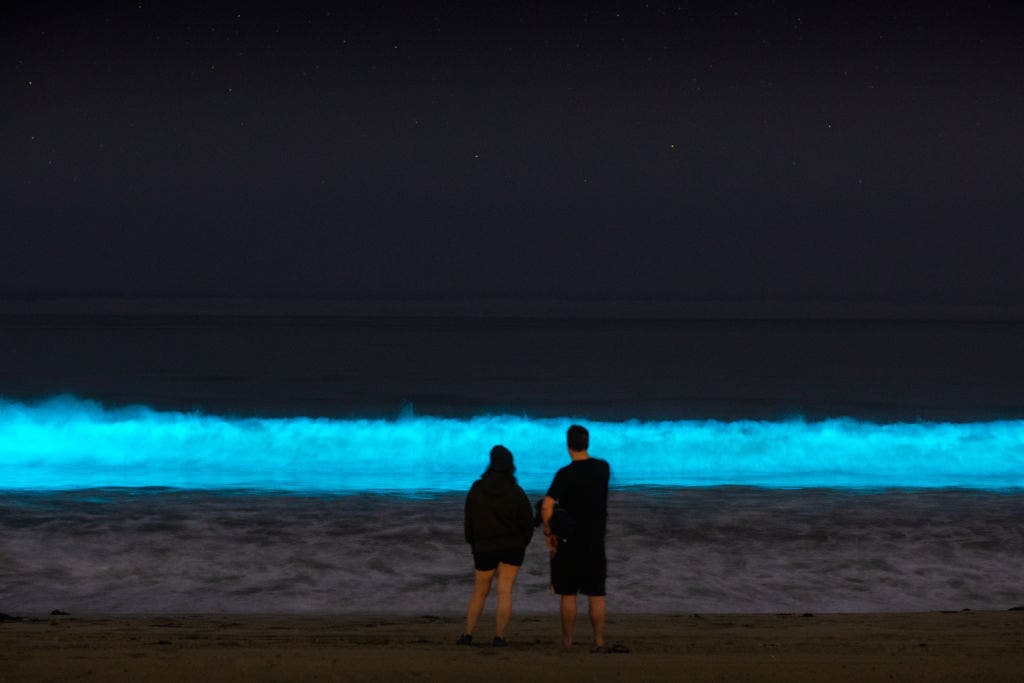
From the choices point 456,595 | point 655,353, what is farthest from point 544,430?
point 456,595

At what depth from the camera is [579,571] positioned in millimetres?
7449

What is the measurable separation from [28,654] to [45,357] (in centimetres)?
4829

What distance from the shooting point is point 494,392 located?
43000mm

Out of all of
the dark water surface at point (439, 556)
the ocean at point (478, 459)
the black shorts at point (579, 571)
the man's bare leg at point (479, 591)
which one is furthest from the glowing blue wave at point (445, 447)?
the black shorts at point (579, 571)

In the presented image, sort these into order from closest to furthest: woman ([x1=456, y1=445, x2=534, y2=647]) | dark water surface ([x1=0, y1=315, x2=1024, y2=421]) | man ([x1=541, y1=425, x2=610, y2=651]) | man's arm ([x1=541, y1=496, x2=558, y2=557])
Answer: man's arm ([x1=541, y1=496, x2=558, y2=557]), man ([x1=541, y1=425, x2=610, y2=651]), woman ([x1=456, y1=445, x2=534, y2=647]), dark water surface ([x1=0, y1=315, x2=1024, y2=421])

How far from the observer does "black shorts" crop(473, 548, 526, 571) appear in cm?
759

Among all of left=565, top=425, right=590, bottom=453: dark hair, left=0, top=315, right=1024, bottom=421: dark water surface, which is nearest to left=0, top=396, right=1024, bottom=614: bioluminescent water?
left=565, top=425, right=590, bottom=453: dark hair

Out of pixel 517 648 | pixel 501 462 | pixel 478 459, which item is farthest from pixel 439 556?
pixel 478 459

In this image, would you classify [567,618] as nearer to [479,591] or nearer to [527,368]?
[479,591]

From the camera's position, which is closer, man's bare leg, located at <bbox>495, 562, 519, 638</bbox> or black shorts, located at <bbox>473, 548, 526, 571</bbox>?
man's bare leg, located at <bbox>495, 562, 519, 638</bbox>

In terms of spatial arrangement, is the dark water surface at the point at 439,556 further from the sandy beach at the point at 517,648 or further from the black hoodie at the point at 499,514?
the black hoodie at the point at 499,514

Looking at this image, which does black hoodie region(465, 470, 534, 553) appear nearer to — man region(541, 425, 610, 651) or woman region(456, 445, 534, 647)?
woman region(456, 445, 534, 647)

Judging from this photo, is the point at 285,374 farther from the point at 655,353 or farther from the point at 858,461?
the point at 858,461

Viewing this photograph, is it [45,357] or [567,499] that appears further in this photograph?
[45,357]
